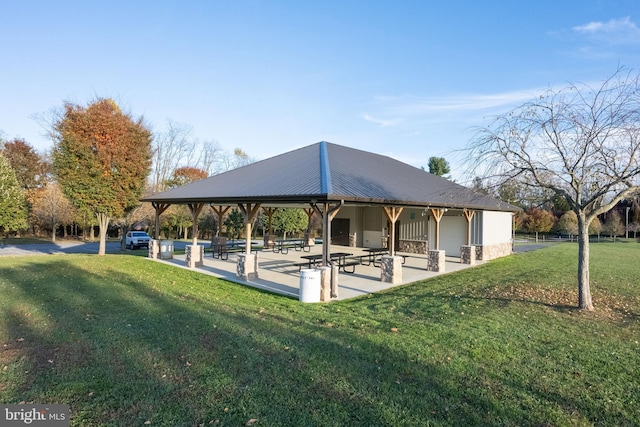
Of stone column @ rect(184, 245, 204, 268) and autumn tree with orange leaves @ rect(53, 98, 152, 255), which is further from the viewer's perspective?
autumn tree with orange leaves @ rect(53, 98, 152, 255)

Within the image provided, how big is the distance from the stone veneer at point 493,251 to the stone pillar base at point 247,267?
11.1m

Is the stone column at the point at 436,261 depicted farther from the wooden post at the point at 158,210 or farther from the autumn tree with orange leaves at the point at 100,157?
the autumn tree with orange leaves at the point at 100,157

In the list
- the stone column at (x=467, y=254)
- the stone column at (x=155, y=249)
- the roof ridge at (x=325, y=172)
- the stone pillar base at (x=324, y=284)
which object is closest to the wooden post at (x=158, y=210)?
the stone column at (x=155, y=249)

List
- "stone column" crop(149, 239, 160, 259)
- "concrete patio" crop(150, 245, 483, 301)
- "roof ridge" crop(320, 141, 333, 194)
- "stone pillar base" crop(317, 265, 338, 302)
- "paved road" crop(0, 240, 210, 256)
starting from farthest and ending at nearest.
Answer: "paved road" crop(0, 240, 210, 256) → "stone column" crop(149, 239, 160, 259) → "concrete patio" crop(150, 245, 483, 301) → "roof ridge" crop(320, 141, 333, 194) → "stone pillar base" crop(317, 265, 338, 302)

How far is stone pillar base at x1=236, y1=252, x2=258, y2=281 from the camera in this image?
11.3 metres

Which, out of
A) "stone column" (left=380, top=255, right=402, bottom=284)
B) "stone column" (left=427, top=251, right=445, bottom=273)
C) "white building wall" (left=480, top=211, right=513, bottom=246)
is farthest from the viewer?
"white building wall" (left=480, top=211, right=513, bottom=246)

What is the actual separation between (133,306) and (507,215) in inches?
808

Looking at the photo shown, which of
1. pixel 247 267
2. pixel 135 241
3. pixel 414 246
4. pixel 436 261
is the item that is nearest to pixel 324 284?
pixel 247 267

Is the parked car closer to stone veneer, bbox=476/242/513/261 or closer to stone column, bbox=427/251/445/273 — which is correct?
stone column, bbox=427/251/445/273

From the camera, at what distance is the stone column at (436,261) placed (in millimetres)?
13438

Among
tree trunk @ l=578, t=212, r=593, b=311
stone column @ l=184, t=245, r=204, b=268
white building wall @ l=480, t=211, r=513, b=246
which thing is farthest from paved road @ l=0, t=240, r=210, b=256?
tree trunk @ l=578, t=212, r=593, b=311

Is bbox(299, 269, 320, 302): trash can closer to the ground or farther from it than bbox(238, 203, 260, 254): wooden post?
closer to the ground

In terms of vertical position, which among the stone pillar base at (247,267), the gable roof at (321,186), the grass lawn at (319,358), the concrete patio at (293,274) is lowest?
the concrete patio at (293,274)

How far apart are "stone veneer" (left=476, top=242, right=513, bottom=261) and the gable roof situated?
6.76 feet
